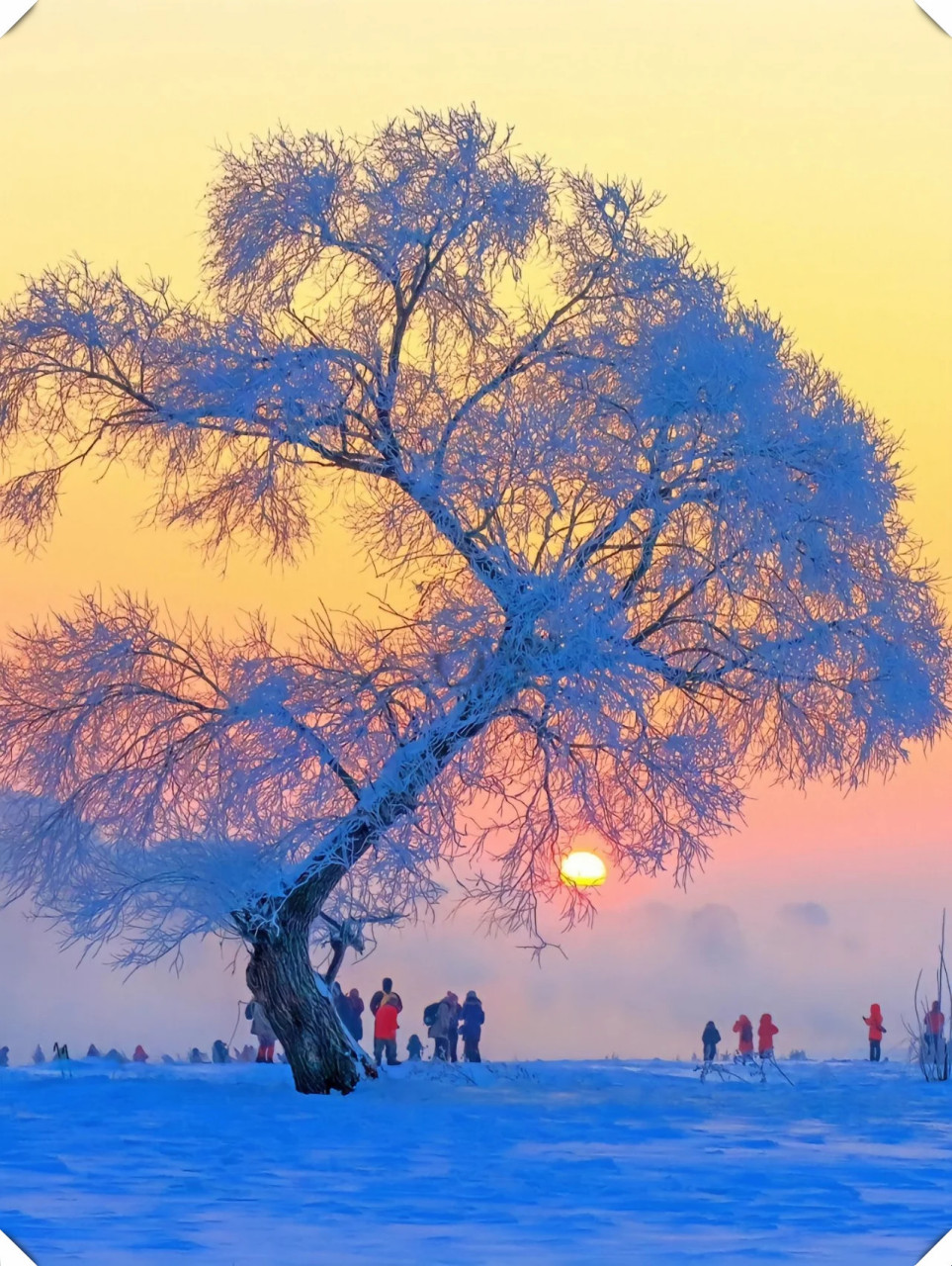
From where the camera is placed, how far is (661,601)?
13.7 metres

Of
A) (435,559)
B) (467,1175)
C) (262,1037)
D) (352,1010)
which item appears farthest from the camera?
(262,1037)

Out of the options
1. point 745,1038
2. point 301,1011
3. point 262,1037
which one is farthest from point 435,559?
point 745,1038

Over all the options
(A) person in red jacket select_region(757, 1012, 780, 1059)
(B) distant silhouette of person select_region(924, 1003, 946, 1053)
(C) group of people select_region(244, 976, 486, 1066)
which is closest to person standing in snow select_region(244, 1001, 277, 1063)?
(C) group of people select_region(244, 976, 486, 1066)

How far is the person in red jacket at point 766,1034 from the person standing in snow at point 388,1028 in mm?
3623

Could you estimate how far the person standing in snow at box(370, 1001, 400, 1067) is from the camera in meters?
16.2

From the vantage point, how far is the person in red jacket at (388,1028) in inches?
639

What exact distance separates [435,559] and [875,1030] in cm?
754

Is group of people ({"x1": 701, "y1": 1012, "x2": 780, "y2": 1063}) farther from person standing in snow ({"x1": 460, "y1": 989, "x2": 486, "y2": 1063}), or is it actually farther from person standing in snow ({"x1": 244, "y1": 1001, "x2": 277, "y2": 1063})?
person standing in snow ({"x1": 244, "y1": 1001, "x2": 277, "y2": 1063})

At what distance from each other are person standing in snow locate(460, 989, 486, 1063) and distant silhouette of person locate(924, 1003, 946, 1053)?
4106 millimetres

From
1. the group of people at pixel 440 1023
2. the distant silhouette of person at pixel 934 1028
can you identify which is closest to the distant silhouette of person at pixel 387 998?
the group of people at pixel 440 1023

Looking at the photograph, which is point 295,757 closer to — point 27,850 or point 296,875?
point 296,875

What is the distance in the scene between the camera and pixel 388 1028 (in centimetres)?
1633

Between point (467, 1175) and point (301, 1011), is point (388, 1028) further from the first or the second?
point (467, 1175)

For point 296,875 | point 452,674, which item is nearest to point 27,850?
point 296,875
